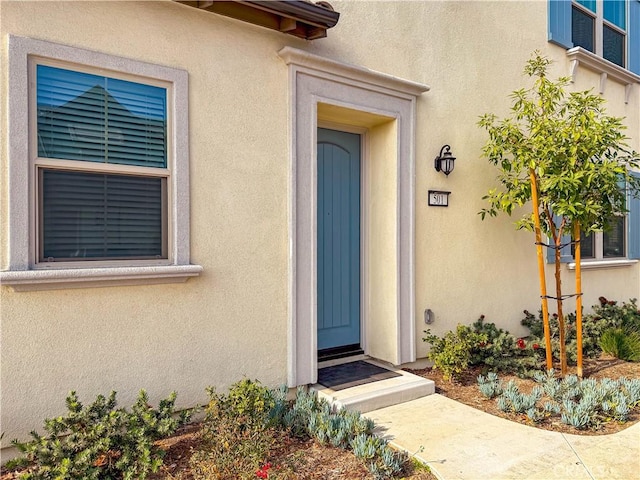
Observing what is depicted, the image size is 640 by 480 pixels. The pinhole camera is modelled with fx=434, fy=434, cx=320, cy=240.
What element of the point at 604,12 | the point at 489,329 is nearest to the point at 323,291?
the point at 489,329

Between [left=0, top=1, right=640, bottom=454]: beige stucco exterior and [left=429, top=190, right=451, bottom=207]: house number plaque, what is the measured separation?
3.3 inches

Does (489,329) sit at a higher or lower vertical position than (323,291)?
lower

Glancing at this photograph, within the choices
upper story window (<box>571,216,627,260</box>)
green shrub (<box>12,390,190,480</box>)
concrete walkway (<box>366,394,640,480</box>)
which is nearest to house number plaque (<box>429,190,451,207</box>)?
concrete walkway (<box>366,394,640,480</box>)

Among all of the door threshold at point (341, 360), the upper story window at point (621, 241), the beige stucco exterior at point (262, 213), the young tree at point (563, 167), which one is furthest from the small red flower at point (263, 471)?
the upper story window at point (621, 241)

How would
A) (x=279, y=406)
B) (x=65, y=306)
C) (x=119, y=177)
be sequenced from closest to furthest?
(x=65, y=306)
(x=119, y=177)
(x=279, y=406)

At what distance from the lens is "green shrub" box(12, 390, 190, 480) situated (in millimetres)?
2555

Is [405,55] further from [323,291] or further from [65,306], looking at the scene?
[65,306]

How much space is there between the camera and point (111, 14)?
3.12m

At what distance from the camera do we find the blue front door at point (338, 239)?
15.3ft

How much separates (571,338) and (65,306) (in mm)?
5894

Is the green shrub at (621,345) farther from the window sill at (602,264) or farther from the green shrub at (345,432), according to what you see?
the green shrub at (345,432)

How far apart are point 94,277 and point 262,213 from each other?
141cm

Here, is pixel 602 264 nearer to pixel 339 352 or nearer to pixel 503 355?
pixel 503 355

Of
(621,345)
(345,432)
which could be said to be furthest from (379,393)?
(621,345)
